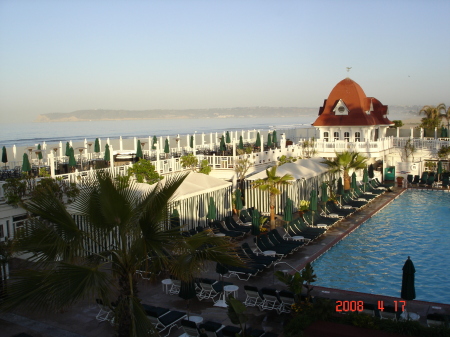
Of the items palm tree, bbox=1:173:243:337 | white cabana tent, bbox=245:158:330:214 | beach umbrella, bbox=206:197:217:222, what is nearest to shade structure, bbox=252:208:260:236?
beach umbrella, bbox=206:197:217:222

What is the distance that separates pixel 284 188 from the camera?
21.3m

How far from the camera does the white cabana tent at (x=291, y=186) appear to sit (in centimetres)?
2003

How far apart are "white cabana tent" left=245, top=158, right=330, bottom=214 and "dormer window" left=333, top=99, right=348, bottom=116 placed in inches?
469

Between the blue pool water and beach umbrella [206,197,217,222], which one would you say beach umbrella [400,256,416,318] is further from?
beach umbrella [206,197,217,222]

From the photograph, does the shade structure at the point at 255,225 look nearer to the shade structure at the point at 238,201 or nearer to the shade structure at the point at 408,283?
the shade structure at the point at 238,201

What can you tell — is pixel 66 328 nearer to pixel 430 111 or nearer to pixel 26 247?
pixel 26 247

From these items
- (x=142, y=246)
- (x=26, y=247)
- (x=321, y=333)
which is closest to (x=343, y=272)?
(x=321, y=333)

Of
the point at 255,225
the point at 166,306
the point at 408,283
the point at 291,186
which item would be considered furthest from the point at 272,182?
the point at 408,283

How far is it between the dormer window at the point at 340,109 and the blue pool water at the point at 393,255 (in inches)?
513

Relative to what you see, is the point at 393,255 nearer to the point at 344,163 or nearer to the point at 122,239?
the point at 344,163

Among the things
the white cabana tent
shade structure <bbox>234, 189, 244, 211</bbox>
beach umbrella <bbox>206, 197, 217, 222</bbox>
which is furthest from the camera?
the white cabana tent

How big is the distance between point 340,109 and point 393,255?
67.2 ft

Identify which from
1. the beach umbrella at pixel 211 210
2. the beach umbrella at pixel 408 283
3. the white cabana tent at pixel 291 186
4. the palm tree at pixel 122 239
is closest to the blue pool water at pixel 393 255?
the beach umbrella at pixel 408 283

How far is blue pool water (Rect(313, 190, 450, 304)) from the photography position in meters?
12.8
